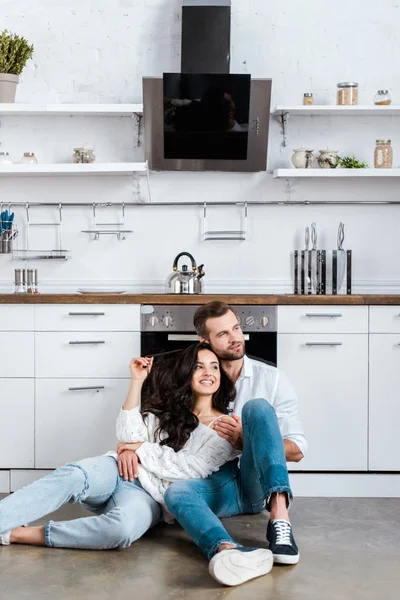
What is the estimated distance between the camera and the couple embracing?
266cm

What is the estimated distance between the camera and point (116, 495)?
2912mm

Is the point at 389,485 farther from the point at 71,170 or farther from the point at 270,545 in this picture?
the point at 71,170

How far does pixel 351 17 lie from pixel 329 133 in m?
0.66

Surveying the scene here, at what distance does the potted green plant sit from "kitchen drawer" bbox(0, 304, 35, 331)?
1.22m

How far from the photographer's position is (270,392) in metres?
3.21

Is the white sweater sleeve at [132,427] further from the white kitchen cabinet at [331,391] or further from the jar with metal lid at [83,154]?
the jar with metal lid at [83,154]

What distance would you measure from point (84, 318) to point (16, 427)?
0.60 m

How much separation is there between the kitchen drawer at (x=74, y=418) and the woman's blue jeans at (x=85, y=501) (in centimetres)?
90

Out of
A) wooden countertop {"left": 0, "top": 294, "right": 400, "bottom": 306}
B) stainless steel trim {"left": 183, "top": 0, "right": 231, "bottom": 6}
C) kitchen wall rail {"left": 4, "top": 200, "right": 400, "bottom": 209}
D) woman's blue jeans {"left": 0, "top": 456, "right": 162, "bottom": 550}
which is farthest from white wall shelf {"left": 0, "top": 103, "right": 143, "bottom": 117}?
woman's blue jeans {"left": 0, "top": 456, "right": 162, "bottom": 550}

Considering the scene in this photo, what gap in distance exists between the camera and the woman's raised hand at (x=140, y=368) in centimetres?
303

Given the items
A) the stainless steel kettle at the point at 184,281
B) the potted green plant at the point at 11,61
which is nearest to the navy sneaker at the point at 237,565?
the stainless steel kettle at the point at 184,281

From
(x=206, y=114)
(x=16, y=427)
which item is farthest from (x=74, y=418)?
(x=206, y=114)

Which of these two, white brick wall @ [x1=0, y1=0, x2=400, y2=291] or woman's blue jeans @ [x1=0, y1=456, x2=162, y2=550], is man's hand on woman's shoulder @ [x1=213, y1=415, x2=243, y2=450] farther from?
white brick wall @ [x1=0, y1=0, x2=400, y2=291]

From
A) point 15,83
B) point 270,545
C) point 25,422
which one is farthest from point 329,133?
point 270,545
